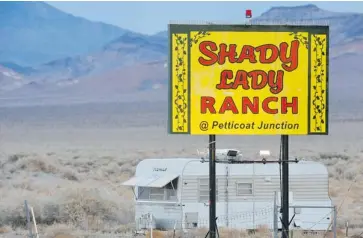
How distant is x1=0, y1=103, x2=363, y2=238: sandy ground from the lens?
24.2m

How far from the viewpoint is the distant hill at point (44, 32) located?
310 ft

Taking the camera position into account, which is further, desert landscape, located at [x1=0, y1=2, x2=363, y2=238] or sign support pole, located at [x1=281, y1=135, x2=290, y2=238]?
desert landscape, located at [x1=0, y1=2, x2=363, y2=238]

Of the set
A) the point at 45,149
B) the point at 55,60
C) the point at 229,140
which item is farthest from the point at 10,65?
the point at 229,140

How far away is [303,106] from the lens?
13875 millimetres

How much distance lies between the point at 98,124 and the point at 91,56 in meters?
21.4

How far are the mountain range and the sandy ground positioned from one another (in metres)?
4.13

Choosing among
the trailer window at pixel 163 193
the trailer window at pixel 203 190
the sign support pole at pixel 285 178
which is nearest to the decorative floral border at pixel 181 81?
the sign support pole at pixel 285 178

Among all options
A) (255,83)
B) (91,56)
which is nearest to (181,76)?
(255,83)

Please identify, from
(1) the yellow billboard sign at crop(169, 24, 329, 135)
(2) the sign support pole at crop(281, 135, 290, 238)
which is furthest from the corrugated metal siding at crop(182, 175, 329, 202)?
(1) the yellow billboard sign at crop(169, 24, 329, 135)

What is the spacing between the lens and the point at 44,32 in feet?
329

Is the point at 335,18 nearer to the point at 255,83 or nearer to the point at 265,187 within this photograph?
the point at 265,187

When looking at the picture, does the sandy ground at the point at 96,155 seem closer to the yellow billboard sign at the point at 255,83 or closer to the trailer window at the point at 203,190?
the trailer window at the point at 203,190

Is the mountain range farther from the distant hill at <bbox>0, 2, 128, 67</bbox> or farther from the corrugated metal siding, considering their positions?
the corrugated metal siding

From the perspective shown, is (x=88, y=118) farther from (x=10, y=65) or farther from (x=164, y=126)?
(x=10, y=65)
